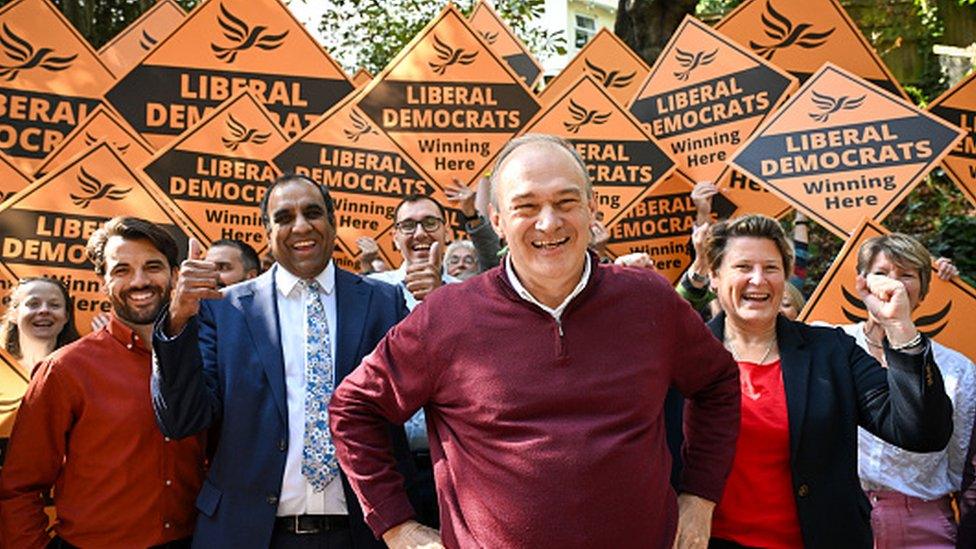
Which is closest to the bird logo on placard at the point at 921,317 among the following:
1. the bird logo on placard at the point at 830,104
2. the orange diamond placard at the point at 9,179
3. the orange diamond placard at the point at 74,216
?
the bird logo on placard at the point at 830,104

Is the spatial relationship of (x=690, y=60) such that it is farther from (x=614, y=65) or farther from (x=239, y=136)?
(x=239, y=136)

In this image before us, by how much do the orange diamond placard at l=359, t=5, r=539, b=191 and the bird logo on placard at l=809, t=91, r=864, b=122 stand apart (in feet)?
5.07

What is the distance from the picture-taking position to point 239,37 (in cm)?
581

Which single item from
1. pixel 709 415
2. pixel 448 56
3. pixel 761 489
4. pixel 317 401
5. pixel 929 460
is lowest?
pixel 929 460

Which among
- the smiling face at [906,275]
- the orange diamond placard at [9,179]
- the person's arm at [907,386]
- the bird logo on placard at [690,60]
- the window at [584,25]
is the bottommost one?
the person's arm at [907,386]

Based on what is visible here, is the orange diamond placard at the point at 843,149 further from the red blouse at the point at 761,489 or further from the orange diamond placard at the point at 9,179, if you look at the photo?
the orange diamond placard at the point at 9,179

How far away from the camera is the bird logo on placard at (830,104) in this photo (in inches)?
204

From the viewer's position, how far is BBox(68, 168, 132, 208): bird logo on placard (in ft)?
15.6

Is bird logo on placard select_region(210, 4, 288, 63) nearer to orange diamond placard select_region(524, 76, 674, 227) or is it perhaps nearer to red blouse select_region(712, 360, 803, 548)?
orange diamond placard select_region(524, 76, 674, 227)

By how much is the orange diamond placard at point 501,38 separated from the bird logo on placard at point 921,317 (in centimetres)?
366

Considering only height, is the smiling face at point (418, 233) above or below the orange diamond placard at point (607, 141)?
below

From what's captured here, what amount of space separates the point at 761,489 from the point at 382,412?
1178 millimetres

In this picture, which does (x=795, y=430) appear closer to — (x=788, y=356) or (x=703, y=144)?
(x=788, y=356)

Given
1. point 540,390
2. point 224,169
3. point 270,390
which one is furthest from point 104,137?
point 540,390
